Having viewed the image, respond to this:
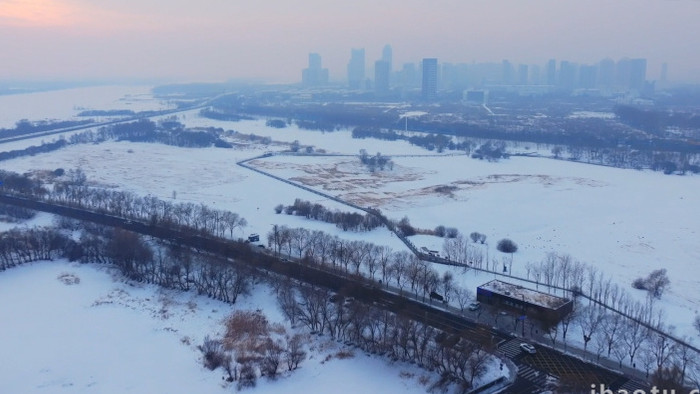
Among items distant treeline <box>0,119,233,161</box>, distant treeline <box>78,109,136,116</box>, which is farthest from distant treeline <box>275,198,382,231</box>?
distant treeline <box>78,109,136,116</box>

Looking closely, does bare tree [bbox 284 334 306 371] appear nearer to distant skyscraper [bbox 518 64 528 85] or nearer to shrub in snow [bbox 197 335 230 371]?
shrub in snow [bbox 197 335 230 371]

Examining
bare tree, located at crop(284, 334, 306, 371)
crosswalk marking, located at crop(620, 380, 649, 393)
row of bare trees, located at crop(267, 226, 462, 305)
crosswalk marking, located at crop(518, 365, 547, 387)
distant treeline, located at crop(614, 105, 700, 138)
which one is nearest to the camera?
crosswalk marking, located at crop(620, 380, 649, 393)

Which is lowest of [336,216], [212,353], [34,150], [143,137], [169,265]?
[212,353]

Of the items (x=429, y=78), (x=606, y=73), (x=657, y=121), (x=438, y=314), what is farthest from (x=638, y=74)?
(x=438, y=314)

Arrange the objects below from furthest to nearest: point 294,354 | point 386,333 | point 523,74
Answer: point 523,74
point 386,333
point 294,354

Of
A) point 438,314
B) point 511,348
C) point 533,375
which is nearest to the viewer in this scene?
point 533,375

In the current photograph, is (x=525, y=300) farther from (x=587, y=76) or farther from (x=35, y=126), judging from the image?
(x=587, y=76)

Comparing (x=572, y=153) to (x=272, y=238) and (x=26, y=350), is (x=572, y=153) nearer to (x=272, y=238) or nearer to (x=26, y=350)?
(x=272, y=238)
